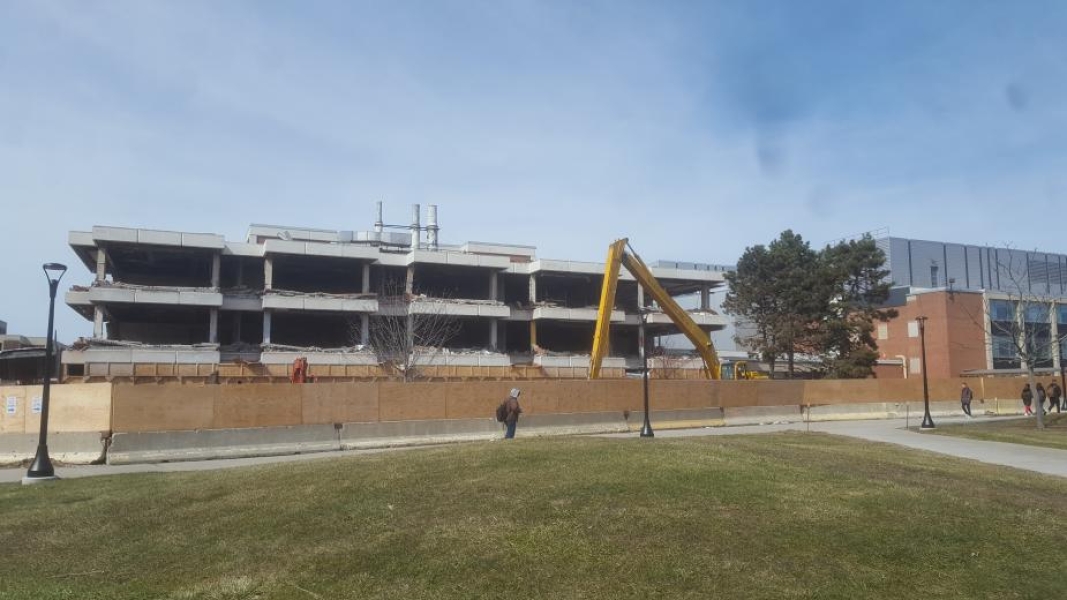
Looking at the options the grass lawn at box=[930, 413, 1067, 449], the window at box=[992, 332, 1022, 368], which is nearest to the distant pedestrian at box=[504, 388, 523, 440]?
the grass lawn at box=[930, 413, 1067, 449]

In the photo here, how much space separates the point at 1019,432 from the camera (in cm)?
3125

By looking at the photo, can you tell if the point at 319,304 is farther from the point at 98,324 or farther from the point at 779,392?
the point at 779,392

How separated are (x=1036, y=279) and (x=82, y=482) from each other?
101156mm

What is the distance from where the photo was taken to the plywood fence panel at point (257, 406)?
83.0ft

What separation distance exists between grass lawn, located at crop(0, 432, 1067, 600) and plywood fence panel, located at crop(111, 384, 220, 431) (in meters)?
10.1

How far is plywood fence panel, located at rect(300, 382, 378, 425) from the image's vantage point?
26719 millimetres

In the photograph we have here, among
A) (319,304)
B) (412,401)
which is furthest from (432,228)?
(412,401)

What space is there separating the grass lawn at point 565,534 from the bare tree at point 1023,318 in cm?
2681

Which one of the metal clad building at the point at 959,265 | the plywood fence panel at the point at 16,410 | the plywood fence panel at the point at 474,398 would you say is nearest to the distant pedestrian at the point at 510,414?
the plywood fence panel at the point at 474,398

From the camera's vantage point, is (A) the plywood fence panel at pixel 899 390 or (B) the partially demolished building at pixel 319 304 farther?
(B) the partially demolished building at pixel 319 304

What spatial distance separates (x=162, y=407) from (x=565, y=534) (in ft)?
61.2

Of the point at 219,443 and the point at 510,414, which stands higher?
Answer: the point at 510,414

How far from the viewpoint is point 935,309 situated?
3046 inches

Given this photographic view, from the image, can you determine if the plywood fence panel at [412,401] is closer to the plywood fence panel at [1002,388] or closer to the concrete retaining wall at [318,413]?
the concrete retaining wall at [318,413]
